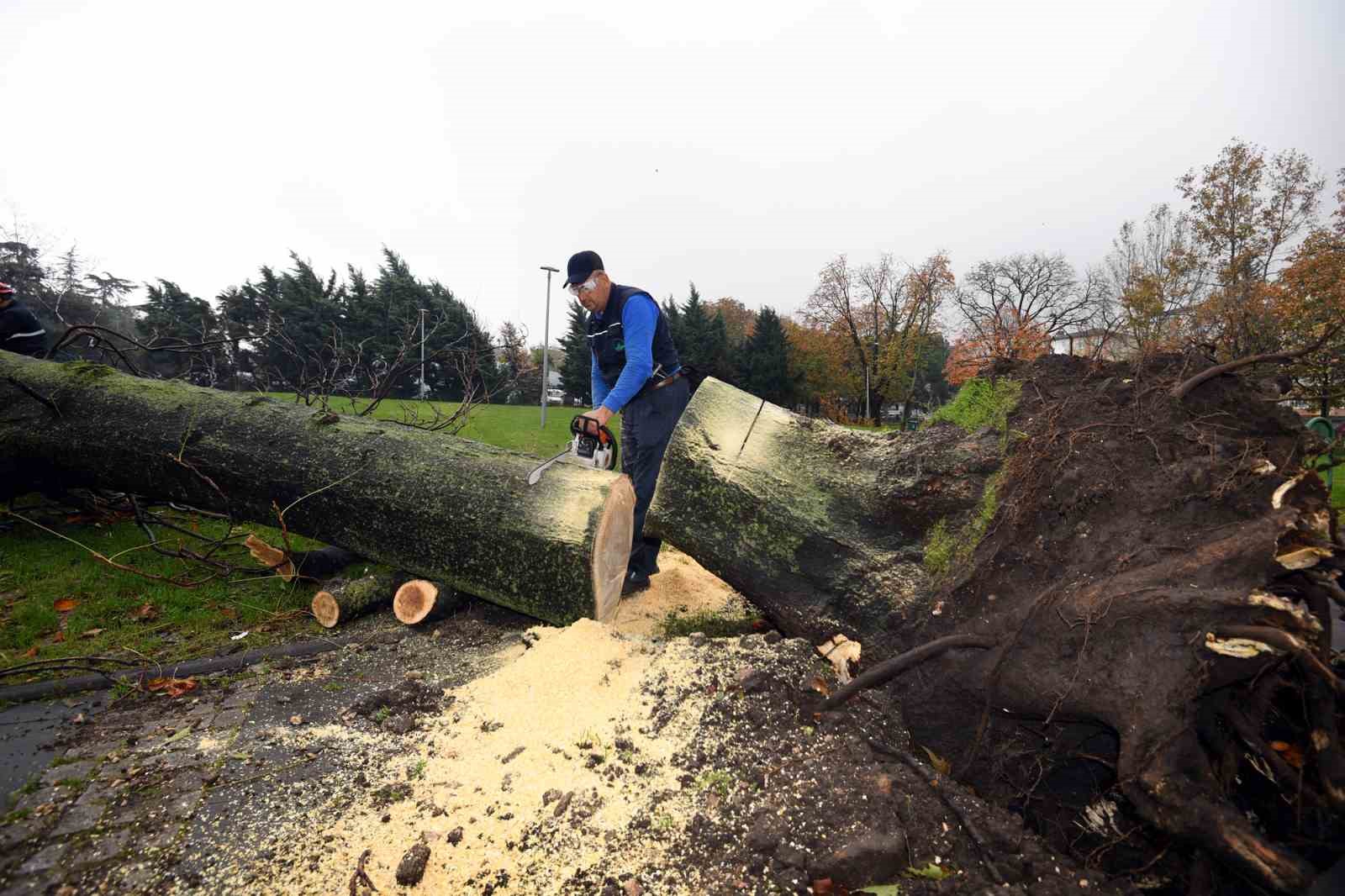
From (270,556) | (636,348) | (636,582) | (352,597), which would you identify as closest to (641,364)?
(636,348)

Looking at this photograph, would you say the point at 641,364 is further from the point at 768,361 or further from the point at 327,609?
the point at 768,361

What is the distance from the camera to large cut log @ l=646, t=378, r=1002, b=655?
2428 millimetres

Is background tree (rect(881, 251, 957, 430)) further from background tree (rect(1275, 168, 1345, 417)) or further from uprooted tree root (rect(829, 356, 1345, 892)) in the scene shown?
uprooted tree root (rect(829, 356, 1345, 892))

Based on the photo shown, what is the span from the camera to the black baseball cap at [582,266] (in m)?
3.48

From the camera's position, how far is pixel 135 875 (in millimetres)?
1549

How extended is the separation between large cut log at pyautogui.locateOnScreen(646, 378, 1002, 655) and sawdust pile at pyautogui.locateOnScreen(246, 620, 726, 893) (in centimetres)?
54

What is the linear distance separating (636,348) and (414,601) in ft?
6.13

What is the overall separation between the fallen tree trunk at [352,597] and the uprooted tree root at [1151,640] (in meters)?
2.61

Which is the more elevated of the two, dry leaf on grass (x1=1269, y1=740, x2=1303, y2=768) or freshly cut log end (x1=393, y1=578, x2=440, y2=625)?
dry leaf on grass (x1=1269, y1=740, x2=1303, y2=768)

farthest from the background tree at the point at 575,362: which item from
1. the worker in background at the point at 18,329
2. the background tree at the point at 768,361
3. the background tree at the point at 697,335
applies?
the worker in background at the point at 18,329

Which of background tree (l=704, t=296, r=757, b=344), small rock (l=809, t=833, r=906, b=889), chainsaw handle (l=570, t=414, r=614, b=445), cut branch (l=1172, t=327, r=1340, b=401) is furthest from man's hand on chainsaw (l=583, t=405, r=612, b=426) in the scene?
background tree (l=704, t=296, r=757, b=344)

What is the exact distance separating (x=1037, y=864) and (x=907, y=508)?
4.16 ft

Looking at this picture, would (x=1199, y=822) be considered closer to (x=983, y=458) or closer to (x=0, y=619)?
(x=983, y=458)

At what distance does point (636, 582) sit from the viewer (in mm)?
3705
